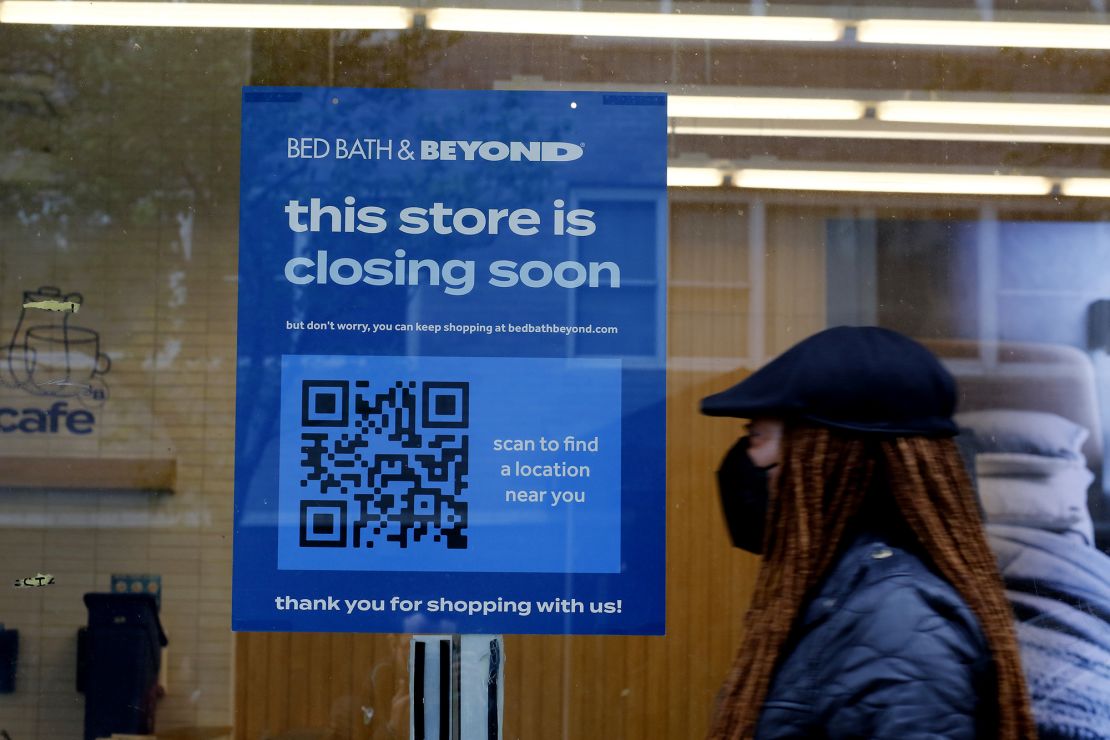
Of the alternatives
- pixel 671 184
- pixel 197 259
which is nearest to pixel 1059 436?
pixel 671 184

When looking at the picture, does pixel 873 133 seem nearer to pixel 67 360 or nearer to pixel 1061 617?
pixel 1061 617

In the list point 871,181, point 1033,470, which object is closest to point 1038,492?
point 1033,470

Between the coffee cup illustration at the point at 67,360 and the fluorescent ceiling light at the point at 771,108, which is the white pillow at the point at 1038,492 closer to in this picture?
the fluorescent ceiling light at the point at 771,108

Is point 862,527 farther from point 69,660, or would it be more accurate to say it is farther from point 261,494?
point 69,660

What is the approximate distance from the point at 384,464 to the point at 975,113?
2091 mm

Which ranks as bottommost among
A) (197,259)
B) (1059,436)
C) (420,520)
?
(420,520)

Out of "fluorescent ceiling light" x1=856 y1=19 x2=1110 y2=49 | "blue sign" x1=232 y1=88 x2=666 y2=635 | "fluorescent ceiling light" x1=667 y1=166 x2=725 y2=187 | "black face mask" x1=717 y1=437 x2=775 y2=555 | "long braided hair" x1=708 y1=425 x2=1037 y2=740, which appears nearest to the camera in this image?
"long braided hair" x1=708 y1=425 x2=1037 y2=740

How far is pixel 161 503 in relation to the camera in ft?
11.6

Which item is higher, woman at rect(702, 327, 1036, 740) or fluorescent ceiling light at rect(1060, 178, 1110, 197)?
fluorescent ceiling light at rect(1060, 178, 1110, 197)

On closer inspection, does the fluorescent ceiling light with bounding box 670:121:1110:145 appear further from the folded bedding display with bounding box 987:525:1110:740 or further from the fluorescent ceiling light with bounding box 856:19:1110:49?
the folded bedding display with bounding box 987:525:1110:740

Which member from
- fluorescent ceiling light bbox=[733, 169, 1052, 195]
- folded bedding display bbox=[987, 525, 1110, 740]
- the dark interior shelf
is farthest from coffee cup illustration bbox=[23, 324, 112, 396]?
folded bedding display bbox=[987, 525, 1110, 740]

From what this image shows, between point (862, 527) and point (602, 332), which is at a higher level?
point (602, 332)

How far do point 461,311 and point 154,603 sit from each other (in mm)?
1278

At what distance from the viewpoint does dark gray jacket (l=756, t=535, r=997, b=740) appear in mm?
1923
